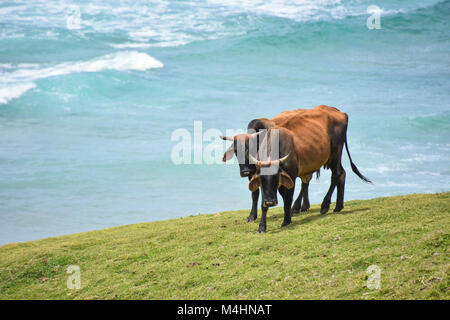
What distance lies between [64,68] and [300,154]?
1220 inches

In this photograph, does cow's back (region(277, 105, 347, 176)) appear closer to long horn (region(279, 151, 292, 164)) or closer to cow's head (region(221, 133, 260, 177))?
long horn (region(279, 151, 292, 164))

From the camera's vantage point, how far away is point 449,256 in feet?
24.7

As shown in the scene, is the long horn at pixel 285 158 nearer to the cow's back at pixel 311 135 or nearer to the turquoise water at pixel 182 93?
the cow's back at pixel 311 135

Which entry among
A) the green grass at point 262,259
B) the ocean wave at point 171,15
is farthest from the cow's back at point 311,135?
the ocean wave at point 171,15

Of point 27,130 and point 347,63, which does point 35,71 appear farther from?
point 347,63

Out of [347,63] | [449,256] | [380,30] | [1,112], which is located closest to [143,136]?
[1,112]

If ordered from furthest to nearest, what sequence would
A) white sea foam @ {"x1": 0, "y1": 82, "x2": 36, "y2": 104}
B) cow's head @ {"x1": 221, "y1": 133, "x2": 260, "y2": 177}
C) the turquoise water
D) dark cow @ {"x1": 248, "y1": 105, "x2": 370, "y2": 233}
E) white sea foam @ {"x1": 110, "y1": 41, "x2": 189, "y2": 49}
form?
1. white sea foam @ {"x1": 110, "y1": 41, "x2": 189, "y2": 49}
2. white sea foam @ {"x1": 0, "y1": 82, "x2": 36, "y2": 104}
3. the turquoise water
4. cow's head @ {"x1": 221, "y1": 133, "x2": 260, "y2": 177}
5. dark cow @ {"x1": 248, "y1": 105, "x2": 370, "y2": 233}

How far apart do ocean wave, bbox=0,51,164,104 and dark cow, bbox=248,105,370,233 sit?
2675 cm

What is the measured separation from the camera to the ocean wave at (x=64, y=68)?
3504 centimetres

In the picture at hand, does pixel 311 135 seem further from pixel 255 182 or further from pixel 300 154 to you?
pixel 255 182

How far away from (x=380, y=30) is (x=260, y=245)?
43.7 metres

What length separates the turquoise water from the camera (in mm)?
22719

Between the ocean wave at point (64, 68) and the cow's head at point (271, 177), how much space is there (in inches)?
1076

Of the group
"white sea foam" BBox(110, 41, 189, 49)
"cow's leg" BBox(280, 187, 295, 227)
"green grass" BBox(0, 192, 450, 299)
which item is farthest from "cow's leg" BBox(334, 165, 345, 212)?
"white sea foam" BBox(110, 41, 189, 49)
